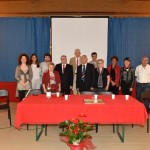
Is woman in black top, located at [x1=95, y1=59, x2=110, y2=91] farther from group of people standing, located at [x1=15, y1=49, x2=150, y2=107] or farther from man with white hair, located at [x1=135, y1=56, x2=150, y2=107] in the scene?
man with white hair, located at [x1=135, y1=56, x2=150, y2=107]

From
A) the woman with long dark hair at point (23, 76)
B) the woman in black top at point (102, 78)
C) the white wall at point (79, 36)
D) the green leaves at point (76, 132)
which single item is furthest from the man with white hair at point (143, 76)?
the green leaves at point (76, 132)

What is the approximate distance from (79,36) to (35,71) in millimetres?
2025

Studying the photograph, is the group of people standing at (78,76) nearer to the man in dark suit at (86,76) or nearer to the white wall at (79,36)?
the man in dark suit at (86,76)

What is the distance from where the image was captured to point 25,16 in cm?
801

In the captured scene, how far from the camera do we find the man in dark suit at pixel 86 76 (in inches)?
242

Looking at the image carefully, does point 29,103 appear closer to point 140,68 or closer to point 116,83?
point 116,83

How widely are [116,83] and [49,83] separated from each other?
1.99 m

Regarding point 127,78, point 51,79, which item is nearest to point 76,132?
point 51,79

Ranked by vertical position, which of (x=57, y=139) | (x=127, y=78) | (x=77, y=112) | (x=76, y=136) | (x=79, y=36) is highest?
(x=79, y=36)

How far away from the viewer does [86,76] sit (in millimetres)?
6164

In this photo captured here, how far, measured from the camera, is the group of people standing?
5.77 m

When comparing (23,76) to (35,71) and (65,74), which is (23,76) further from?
(65,74)

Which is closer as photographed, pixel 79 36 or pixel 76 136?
pixel 76 136

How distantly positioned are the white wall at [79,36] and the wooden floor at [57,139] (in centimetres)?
290
